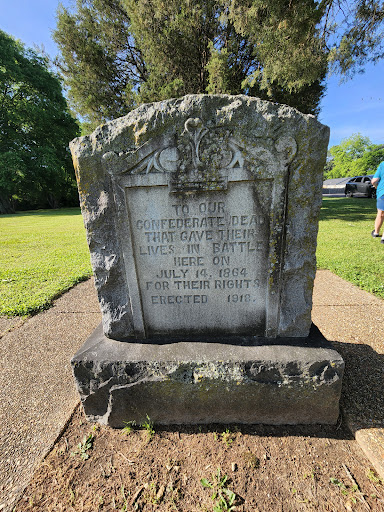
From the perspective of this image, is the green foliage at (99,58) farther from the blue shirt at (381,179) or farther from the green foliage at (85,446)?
the green foliage at (85,446)

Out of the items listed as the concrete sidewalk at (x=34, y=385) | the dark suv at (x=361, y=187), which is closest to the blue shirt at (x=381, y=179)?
the concrete sidewalk at (x=34, y=385)

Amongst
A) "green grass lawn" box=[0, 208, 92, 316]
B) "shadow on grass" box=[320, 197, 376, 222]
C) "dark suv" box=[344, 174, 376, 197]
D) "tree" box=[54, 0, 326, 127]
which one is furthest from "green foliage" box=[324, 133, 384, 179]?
"green grass lawn" box=[0, 208, 92, 316]

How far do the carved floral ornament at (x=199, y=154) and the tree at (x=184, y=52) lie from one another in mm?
6144

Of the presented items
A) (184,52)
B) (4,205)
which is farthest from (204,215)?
(4,205)

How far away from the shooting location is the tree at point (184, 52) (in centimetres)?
615

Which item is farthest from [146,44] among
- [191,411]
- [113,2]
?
[191,411]

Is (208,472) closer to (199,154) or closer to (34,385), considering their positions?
(34,385)

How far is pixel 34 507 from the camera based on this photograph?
139 centimetres

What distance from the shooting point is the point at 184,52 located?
8305mm

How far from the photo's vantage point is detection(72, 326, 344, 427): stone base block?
1.76 metres

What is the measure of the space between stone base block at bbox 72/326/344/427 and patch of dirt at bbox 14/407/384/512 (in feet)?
0.33

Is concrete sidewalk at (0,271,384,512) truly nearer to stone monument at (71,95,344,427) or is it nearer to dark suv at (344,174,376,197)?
stone monument at (71,95,344,427)

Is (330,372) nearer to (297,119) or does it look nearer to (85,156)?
(297,119)

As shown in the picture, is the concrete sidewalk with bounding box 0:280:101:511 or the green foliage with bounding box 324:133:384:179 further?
the green foliage with bounding box 324:133:384:179
